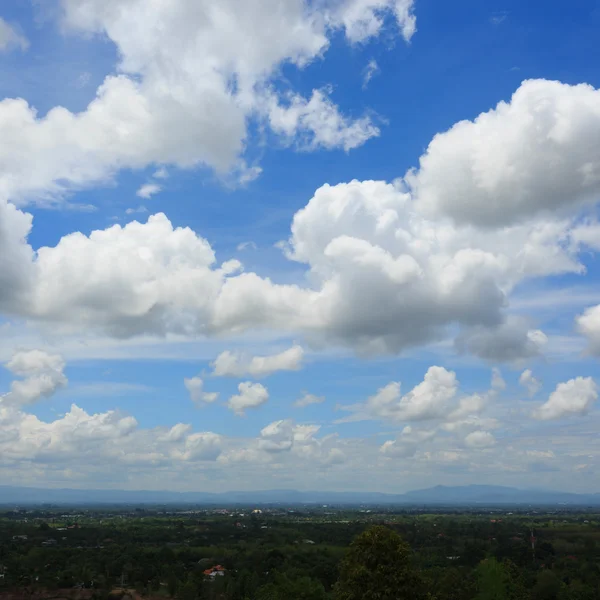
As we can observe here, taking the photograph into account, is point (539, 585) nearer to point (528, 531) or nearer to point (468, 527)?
point (528, 531)

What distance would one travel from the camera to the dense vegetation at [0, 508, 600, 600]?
2980cm

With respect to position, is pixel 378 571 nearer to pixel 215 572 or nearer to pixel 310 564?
pixel 310 564

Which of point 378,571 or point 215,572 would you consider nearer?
point 378,571

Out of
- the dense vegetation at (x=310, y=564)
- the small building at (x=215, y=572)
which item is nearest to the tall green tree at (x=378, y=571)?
the dense vegetation at (x=310, y=564)

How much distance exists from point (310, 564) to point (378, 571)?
2537 inches

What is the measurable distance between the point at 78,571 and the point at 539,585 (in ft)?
196

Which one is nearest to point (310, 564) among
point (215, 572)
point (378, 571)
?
point (215, 572)

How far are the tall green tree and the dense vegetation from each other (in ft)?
0.15

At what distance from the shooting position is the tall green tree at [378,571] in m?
28.5

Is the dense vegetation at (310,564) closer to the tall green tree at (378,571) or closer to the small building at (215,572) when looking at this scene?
the tall green tree at (378,571)

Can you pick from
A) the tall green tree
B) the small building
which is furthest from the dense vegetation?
the small building

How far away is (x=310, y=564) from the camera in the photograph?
88.1 meters

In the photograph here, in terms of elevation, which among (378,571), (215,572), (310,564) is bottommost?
(215,572)

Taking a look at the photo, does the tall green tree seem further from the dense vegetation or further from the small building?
the small building
